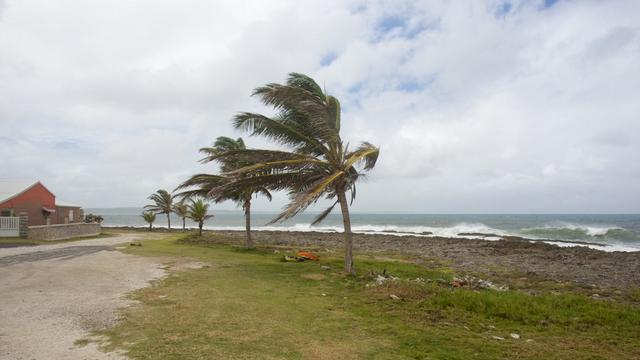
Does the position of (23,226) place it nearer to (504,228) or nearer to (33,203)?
(33,203)

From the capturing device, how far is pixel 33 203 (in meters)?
27.1

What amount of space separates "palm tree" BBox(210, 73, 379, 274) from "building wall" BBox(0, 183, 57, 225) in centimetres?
2335

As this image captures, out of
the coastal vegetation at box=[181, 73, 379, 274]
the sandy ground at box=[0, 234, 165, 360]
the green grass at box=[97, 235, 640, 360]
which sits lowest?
the green grass at box=[97, 235, 640, 360]

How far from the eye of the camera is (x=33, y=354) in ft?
14.7

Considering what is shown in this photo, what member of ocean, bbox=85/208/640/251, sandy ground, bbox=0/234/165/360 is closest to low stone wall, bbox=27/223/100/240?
sandy ground, bbox=0/234/165/360

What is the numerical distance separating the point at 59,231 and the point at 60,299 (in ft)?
64.1

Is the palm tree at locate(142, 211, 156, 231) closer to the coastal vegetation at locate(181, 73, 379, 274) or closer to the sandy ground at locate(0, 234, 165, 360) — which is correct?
the sandy ground at locate(0, 234, 165, 360)

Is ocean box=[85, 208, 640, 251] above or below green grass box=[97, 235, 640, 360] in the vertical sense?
below

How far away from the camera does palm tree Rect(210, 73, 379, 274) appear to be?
35.3 ft

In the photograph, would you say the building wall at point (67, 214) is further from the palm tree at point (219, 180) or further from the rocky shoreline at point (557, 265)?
the rocky shoreline at point (557, 265)

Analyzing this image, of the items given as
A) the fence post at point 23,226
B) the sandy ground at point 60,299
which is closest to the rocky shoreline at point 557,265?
the sandy ground at point 60,299

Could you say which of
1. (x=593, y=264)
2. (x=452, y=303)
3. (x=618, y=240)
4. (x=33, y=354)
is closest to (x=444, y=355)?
(x=452, y=303)

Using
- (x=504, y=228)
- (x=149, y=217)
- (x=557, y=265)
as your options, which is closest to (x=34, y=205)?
(x=149, y=217)

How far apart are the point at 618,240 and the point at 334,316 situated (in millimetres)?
41855
